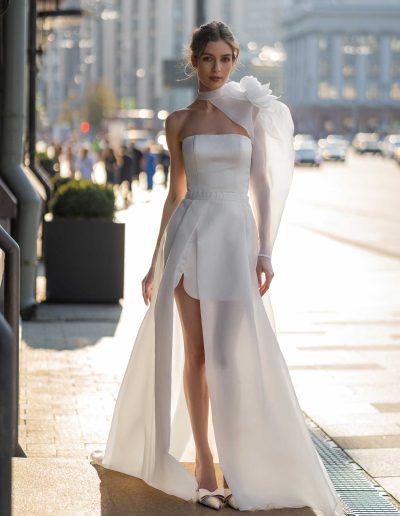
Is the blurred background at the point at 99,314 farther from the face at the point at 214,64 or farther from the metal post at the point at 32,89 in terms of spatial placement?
the face at the point at 214,64

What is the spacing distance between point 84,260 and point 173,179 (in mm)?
6657

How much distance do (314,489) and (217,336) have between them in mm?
745

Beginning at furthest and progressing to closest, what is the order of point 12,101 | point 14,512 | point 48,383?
point 12,101, point 48,383, point 14,512

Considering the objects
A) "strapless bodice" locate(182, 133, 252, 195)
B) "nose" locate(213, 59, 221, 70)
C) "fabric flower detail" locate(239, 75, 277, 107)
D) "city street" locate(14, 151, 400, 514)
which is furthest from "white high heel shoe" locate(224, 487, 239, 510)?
"nose" locate(213, 59, 221, 70)

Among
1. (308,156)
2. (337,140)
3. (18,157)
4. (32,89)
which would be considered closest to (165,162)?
(308,156)

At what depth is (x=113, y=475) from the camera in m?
5.44

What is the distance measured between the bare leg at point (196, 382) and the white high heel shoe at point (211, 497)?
3 centimetres

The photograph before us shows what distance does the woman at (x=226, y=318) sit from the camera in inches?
198

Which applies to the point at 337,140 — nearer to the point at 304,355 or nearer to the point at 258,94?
the point at 304,355

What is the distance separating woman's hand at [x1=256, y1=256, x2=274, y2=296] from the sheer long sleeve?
0.04 m

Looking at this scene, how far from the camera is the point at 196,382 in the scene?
5.19 m

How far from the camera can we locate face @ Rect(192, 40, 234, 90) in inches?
198

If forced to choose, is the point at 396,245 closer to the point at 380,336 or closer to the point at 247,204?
the point at 380,336

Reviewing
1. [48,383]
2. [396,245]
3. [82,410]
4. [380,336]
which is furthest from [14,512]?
[396,245]
